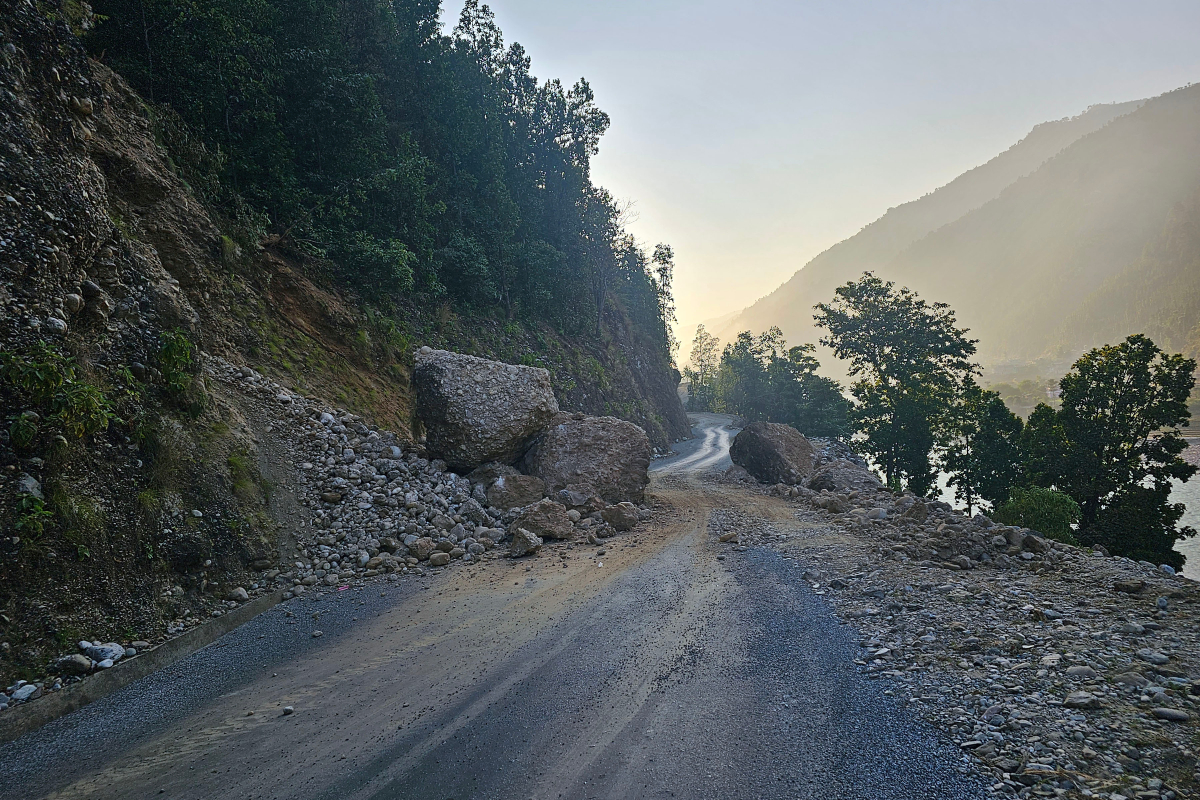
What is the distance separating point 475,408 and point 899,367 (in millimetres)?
31524

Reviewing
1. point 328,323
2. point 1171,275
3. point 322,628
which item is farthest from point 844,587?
point 1171,275

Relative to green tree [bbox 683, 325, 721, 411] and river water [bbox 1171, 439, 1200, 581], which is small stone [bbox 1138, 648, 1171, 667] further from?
green tree [bbox 683, 325, 721, 411]

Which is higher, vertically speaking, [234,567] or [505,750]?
[234,567]

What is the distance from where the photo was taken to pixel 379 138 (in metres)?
18.5

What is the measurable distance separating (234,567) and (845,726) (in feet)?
22.7

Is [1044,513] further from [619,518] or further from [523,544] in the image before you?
[523,544]

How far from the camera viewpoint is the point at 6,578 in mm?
4363

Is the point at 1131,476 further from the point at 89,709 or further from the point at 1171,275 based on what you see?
the point at 1171,275

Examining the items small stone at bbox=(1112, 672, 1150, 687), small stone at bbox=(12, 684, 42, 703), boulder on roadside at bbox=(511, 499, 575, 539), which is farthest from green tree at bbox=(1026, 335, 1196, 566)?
small stone at bbox=(12, 684, 42, 703)

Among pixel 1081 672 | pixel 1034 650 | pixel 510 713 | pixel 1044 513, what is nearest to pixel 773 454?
pixel 1044 513

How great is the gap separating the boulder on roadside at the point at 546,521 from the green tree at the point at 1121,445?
23.6m

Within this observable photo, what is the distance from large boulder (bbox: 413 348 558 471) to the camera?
1049 centimetres

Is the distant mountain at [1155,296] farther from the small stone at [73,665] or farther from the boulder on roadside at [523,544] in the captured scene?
the small stone at [73,665]

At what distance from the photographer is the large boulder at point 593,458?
11220 mm
